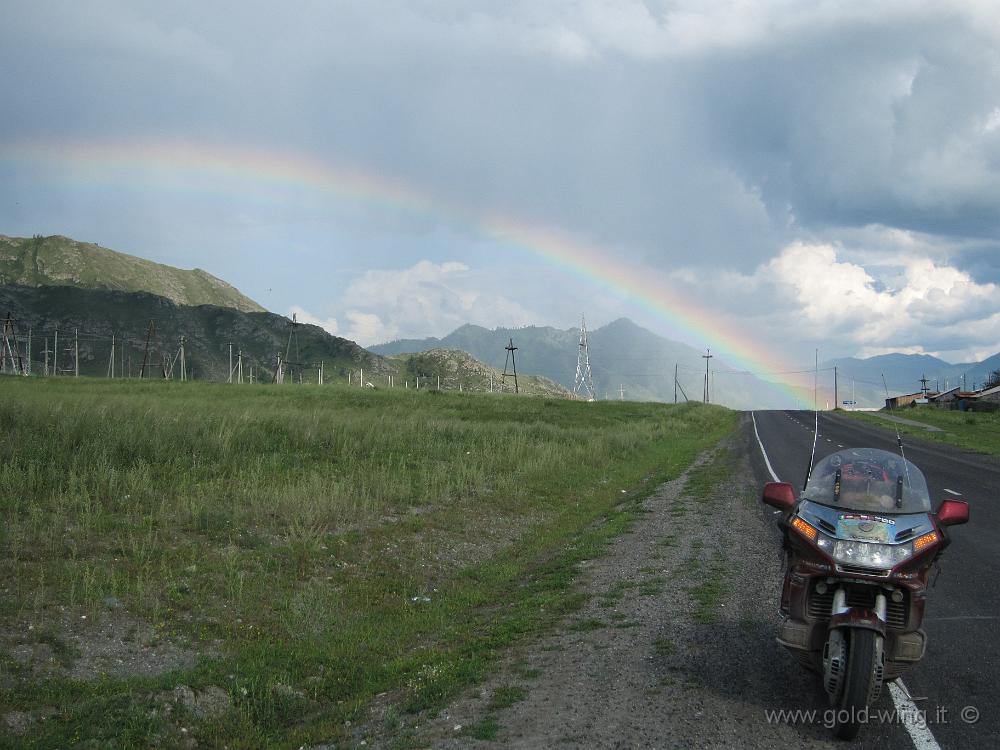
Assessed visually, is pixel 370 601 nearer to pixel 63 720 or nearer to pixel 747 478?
pixel 63 720

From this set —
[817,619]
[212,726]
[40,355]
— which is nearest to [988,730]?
[817,619]

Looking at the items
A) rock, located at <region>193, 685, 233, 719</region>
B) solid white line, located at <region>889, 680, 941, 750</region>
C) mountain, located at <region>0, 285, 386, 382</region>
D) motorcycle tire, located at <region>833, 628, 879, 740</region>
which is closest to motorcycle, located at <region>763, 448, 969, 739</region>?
motorcycle tire, located at <region>833, 628, 879, 740</region>

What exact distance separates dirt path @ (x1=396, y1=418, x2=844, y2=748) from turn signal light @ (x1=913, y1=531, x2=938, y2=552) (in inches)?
56.6

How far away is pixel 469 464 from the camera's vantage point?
69.4ft

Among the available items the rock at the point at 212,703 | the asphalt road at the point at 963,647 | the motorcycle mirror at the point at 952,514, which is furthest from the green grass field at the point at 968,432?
the rock at the point at 212,703

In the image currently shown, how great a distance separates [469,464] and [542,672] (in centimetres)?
1425

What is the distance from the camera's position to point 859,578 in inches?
224

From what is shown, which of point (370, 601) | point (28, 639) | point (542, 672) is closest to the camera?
point (542, 672)

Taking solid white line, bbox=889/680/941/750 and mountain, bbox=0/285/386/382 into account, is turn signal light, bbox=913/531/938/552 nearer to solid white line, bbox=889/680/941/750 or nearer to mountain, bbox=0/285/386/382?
solid white line, bbox=889/680/941/750

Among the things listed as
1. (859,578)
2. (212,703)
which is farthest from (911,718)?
(212,703)

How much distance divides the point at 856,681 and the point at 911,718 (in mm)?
757

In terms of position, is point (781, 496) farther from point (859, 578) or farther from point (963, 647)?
point (963, 647)

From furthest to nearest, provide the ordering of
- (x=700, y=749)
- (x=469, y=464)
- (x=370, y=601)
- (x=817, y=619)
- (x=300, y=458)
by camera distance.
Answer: (x=469, y=464) < (x=300, y=458) < (x=370, y=601) < (x=817, y=619) < (x=700, y=749)

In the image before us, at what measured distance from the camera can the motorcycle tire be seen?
5207 millimetres
